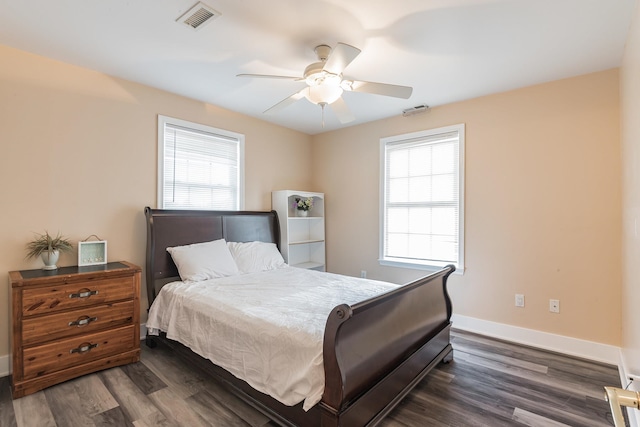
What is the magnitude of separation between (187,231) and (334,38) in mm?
2407

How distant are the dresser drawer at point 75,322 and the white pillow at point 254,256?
3.77ft

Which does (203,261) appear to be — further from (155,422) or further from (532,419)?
(532,419)

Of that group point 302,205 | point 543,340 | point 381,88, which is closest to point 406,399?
point 543,340

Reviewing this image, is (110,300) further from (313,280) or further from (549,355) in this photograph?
(549,355)

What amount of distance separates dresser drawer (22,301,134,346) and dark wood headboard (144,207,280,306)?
17.7 inches

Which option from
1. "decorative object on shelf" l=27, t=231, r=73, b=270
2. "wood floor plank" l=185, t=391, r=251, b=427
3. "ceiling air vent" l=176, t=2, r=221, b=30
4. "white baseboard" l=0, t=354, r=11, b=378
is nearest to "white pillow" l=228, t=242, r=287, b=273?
"wood floor plank" l=185, t=391, r=251, b=427

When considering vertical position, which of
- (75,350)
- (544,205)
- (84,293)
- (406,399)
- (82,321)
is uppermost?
(544,205)

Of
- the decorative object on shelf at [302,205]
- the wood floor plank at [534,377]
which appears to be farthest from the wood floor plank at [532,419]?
the decorative object on shelf at [302,205]

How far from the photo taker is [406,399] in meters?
2.22

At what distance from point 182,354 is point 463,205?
3.24 m

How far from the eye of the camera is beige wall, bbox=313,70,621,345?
9.14 feet

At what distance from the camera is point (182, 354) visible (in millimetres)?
2605

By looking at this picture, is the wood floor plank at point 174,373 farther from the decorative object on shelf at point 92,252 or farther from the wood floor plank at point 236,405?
the decorative object on shelf at point 92,252

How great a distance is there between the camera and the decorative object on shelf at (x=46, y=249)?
2.53 meters
